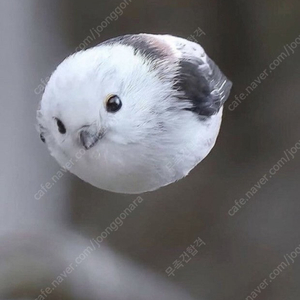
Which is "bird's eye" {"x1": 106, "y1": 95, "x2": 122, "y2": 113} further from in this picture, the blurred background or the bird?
the blurred background

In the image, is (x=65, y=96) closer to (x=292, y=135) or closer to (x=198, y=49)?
(x=198, y=49)

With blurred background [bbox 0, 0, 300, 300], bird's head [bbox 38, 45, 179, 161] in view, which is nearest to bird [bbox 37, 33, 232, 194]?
bird's head [bbox 38, 45, 179, 161]

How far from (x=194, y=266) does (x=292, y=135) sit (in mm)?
270

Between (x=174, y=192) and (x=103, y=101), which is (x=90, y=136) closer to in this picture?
(x=103, y=101)

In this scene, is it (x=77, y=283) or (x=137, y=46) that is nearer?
(x=137, y=46)

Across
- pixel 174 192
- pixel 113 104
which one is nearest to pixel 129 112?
pixel 113 104

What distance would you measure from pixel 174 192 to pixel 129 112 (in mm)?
494

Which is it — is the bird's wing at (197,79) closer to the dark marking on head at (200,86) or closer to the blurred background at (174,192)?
the dark marking on head at (200,86)

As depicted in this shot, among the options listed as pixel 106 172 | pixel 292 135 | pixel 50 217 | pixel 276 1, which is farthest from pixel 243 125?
pixel 106 172

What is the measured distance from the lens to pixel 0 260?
31.1 inches

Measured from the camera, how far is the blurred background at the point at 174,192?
0.71 m

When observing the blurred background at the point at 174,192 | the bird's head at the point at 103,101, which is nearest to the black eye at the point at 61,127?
the bird's head at the point at 103,101

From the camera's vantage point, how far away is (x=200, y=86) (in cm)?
35

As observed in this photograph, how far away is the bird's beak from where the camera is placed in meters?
0.29
